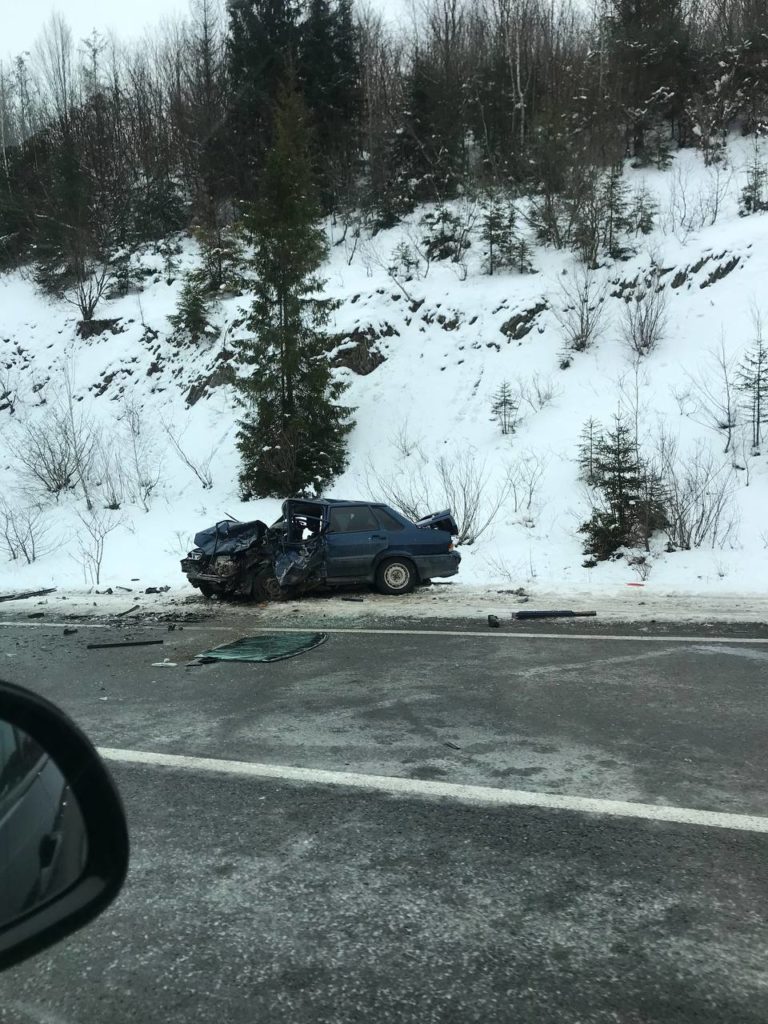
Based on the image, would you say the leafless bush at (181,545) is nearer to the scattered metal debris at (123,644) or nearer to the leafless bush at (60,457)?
the leafless bush at (60,457)

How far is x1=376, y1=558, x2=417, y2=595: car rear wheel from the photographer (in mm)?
12008

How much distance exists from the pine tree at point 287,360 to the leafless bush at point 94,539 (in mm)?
4064

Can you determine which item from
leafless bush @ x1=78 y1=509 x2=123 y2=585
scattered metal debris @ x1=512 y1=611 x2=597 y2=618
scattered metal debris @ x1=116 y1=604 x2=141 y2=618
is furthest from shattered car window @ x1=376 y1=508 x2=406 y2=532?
leafless bush @ x1=78 y1=509 x2=123 y2=585

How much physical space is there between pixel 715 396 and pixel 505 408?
5469 millimetres

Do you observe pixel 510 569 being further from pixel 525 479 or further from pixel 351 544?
pixel 525 479

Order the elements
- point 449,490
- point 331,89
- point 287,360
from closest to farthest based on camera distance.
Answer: point 449,490 → point 287,360 → point 331,89

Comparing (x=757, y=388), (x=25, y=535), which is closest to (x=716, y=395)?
(x=757, y=388)

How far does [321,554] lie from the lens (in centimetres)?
1177

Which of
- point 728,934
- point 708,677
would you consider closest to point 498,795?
point 728,934

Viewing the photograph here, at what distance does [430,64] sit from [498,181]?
9.43 m

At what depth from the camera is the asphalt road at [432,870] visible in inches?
103

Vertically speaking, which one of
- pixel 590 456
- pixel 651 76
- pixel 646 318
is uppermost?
pixel 651 76

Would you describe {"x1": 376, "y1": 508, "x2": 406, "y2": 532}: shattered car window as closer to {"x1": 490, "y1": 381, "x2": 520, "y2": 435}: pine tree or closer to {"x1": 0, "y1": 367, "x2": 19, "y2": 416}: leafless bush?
{"x1": 490, "y1": 381, "x2": 520, "y2": 435}: pine tree

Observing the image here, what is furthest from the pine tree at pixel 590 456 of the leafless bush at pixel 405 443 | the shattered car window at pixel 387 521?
the leafless bush at pixel 405 443
